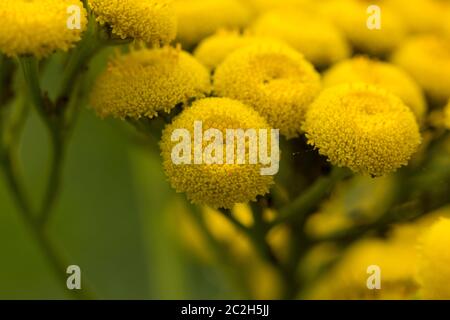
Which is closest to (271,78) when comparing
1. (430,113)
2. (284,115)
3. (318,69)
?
(284,115)

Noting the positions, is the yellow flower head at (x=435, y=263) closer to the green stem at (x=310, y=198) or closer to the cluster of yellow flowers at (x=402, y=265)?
the cluster of yellow flowers at (x=402, y=265)

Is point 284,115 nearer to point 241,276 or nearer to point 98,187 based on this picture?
point 241,276

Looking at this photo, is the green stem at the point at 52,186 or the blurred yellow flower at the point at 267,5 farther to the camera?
the blurred yellow flower at the point at 267,5

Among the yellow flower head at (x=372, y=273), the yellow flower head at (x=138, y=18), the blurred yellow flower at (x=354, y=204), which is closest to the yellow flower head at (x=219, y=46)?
the yellow flower head at (x=138, y=18)

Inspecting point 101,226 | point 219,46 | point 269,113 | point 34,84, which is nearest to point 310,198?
point 269,113

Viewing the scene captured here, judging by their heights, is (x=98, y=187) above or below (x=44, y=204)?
above

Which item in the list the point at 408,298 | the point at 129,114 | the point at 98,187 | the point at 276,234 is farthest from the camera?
the point at 98,187
